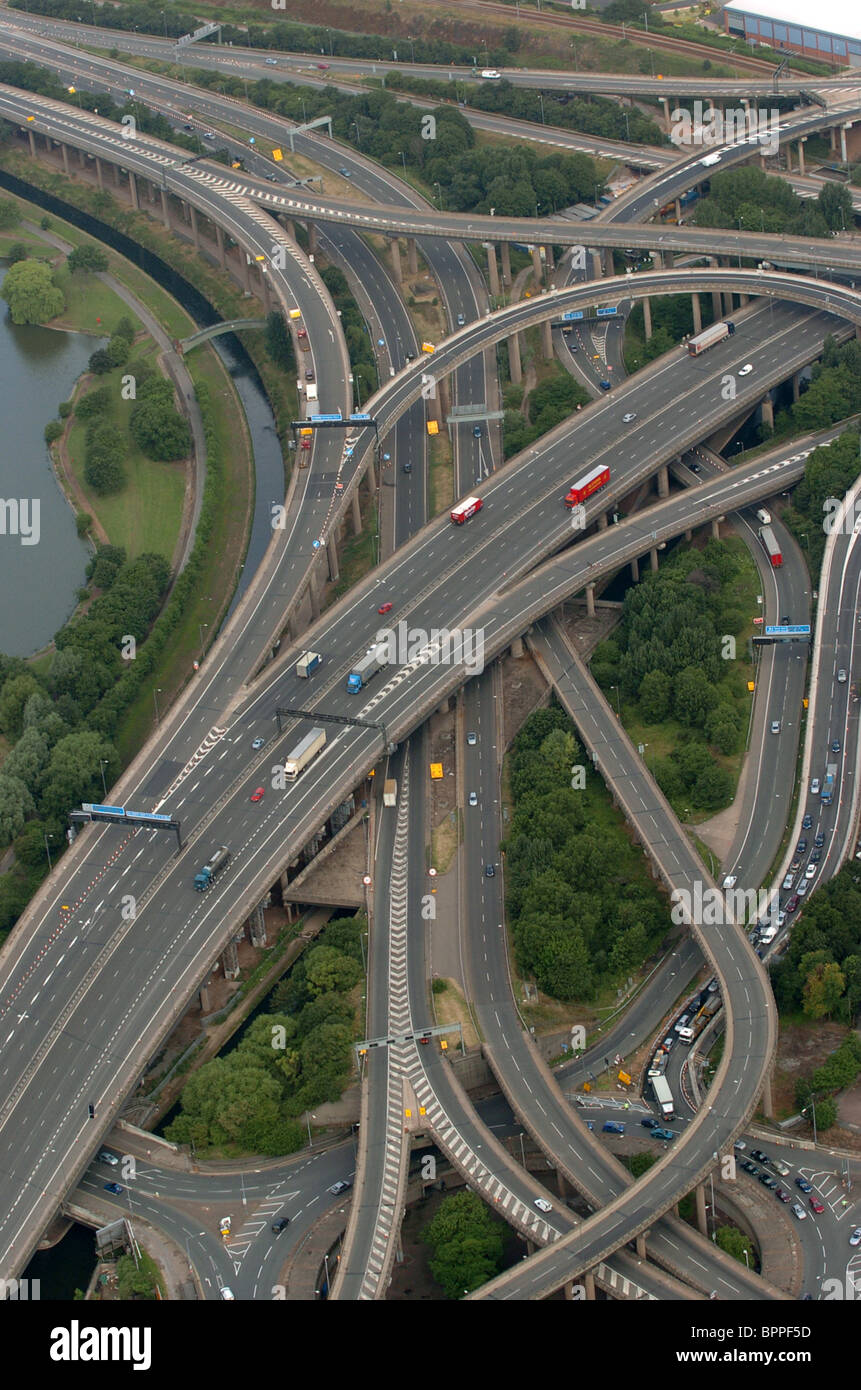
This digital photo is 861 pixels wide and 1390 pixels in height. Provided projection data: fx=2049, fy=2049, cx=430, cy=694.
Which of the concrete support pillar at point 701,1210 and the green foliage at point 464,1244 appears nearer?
the green foliage at point 464,1244

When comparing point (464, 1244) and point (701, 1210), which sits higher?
point (701, 1210)

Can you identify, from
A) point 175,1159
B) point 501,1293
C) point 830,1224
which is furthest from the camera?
point 175,1159

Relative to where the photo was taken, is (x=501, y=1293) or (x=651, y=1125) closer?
(x=501, y=1293)

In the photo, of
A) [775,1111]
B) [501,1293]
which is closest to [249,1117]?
[501,1293]

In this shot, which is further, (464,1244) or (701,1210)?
(701,1210)

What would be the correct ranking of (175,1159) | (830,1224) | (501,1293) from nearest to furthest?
(501,1293)
(830,1224)
(175,1159)

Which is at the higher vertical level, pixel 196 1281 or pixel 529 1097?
pixel 529 1097

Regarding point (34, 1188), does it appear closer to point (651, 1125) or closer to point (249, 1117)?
point (249, 1117)

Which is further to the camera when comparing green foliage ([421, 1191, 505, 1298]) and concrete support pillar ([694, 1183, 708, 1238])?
concrete support pillar ([694, 1183, 708, 1238])
